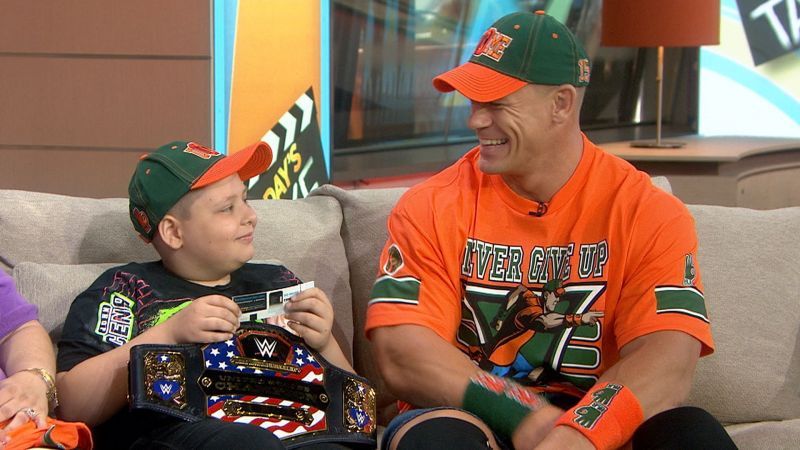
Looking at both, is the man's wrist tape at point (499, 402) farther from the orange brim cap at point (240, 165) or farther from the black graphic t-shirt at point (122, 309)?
the orange brim cap at point (240, 165)

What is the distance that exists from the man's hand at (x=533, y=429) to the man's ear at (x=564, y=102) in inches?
24.1

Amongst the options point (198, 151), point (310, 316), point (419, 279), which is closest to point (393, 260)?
point (419, 279)

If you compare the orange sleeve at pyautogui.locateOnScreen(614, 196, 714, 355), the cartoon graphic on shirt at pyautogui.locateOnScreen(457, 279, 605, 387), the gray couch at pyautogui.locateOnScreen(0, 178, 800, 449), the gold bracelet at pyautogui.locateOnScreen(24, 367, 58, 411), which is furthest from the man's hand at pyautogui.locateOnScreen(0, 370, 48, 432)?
the orange sleeve at pyautogui.locateOnScreen(614, 196, 714, 355)

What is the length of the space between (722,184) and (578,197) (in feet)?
10.6

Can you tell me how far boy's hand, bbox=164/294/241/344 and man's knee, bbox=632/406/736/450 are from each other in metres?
0.75

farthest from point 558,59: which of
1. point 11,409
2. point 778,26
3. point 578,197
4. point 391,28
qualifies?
point 778,26

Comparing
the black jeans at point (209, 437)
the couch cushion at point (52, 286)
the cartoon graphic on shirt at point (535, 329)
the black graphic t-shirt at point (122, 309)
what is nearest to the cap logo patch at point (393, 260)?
the cartoon graphic on shirt at point (535, 329)

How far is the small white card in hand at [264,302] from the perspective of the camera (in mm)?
2045

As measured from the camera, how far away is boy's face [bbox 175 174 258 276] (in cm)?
222

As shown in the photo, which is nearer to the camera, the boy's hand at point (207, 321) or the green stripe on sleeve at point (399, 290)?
the boy's hand at point (207, 321)

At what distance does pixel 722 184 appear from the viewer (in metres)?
5.24

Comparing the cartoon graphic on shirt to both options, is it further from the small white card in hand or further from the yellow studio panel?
A: the yellow studio panel

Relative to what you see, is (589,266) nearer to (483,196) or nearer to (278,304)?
(483,196)

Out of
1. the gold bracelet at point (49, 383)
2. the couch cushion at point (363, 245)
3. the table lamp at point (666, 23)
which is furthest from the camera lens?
the table lamp at point (666, 23)
